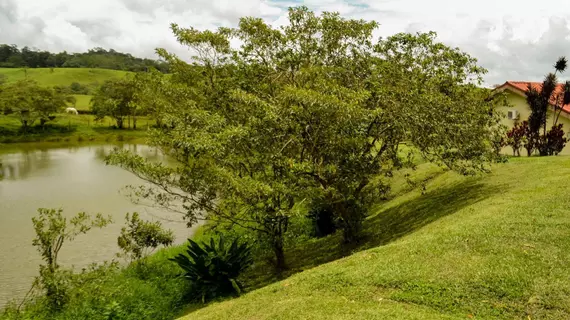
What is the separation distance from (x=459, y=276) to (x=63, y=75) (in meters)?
107

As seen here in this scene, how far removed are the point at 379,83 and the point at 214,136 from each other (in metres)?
4.12

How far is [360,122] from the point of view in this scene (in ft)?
34.0

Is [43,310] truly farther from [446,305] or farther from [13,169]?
[13,169]

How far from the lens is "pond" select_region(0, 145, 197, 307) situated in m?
14.7

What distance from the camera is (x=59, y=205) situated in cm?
2208

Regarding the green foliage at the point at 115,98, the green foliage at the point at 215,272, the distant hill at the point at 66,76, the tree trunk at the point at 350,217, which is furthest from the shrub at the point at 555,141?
the distant hill at the point at 66,76

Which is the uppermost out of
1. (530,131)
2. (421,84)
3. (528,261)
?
(421,84)

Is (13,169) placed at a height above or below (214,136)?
below

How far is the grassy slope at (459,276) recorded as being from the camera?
247 inches

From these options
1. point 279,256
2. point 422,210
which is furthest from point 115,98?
point 422,210

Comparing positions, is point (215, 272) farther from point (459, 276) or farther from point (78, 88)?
point (78, 88)

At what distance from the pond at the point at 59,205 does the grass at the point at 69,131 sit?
11.5 metres

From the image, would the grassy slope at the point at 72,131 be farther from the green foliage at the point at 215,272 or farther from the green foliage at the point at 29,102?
the green foliage at the point at 215,272

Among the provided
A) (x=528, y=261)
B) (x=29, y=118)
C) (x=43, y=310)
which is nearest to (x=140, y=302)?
(x=43, y=310)
